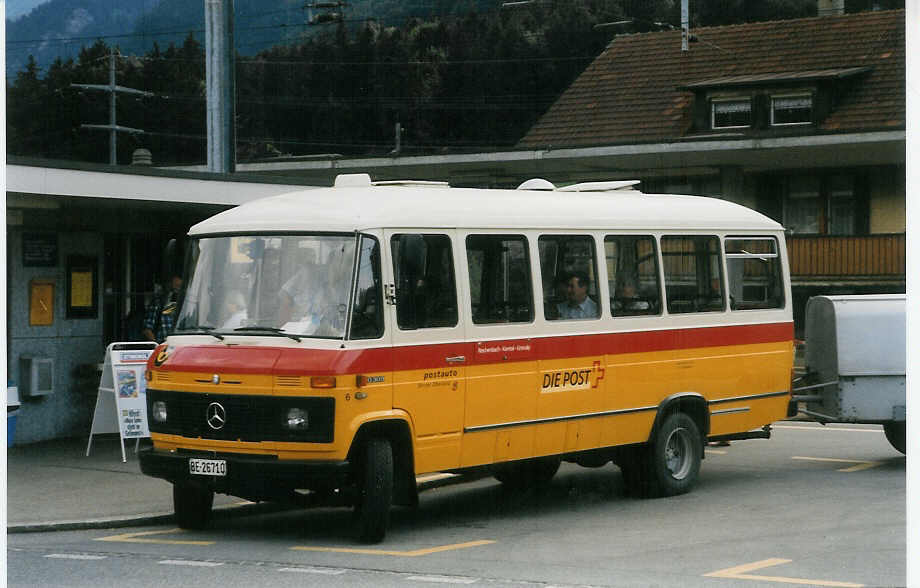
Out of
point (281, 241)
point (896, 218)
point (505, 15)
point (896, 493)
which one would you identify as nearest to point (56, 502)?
point (281, 241)

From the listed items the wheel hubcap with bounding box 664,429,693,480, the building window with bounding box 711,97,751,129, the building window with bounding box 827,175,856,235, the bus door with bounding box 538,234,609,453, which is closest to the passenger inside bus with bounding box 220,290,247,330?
the bus door with bounding box 538,234,609,453

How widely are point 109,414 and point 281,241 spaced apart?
5505 mm

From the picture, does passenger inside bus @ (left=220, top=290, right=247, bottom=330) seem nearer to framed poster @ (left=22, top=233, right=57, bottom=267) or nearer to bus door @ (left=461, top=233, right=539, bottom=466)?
bus door @ (left=461, top=233, right=539, bottom=466)

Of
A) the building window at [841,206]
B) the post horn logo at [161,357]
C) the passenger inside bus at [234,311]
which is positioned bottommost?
the post horn logo at [161,357]

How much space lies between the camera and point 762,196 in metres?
39.1

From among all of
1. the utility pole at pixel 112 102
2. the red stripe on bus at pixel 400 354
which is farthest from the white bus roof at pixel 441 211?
the utility pole at pixel 112 102

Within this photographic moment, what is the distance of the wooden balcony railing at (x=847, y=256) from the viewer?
3606 centimetres

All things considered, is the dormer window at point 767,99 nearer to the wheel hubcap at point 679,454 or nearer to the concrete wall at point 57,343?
the concrete wall at point 57,343

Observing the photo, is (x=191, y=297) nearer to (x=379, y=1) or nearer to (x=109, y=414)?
(x=109, y=414)

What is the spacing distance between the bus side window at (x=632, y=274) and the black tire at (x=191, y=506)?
389 centimetres

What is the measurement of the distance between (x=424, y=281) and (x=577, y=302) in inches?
75.6

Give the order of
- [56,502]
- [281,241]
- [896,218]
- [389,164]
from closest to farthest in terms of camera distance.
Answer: [281,241], [56,502], [896,218], [389,164]

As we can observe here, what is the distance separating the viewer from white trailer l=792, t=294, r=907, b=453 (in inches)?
591

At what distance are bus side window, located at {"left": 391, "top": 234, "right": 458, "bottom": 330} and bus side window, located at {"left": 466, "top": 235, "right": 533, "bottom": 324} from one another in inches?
10.1
